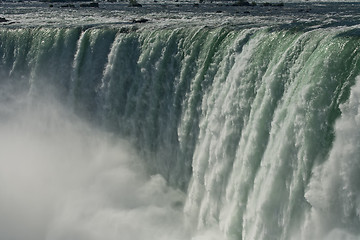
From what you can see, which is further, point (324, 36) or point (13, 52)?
point (13, 52)

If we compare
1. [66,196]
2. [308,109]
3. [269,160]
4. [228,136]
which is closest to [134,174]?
[66,196]

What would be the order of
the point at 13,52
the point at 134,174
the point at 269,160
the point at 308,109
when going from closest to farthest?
the point at 308,109
the point at 269,160
the point at 134,174
the point at 13,52

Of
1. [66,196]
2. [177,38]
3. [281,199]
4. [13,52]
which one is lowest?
[281,199]

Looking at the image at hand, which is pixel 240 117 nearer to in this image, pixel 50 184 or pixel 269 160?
pixel 269 160

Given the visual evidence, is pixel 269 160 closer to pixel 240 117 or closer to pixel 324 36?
pixel 240 117

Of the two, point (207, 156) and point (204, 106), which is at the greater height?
point (204, 106)

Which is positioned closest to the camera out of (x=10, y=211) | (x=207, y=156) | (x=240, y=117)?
(x=240, y=117)
